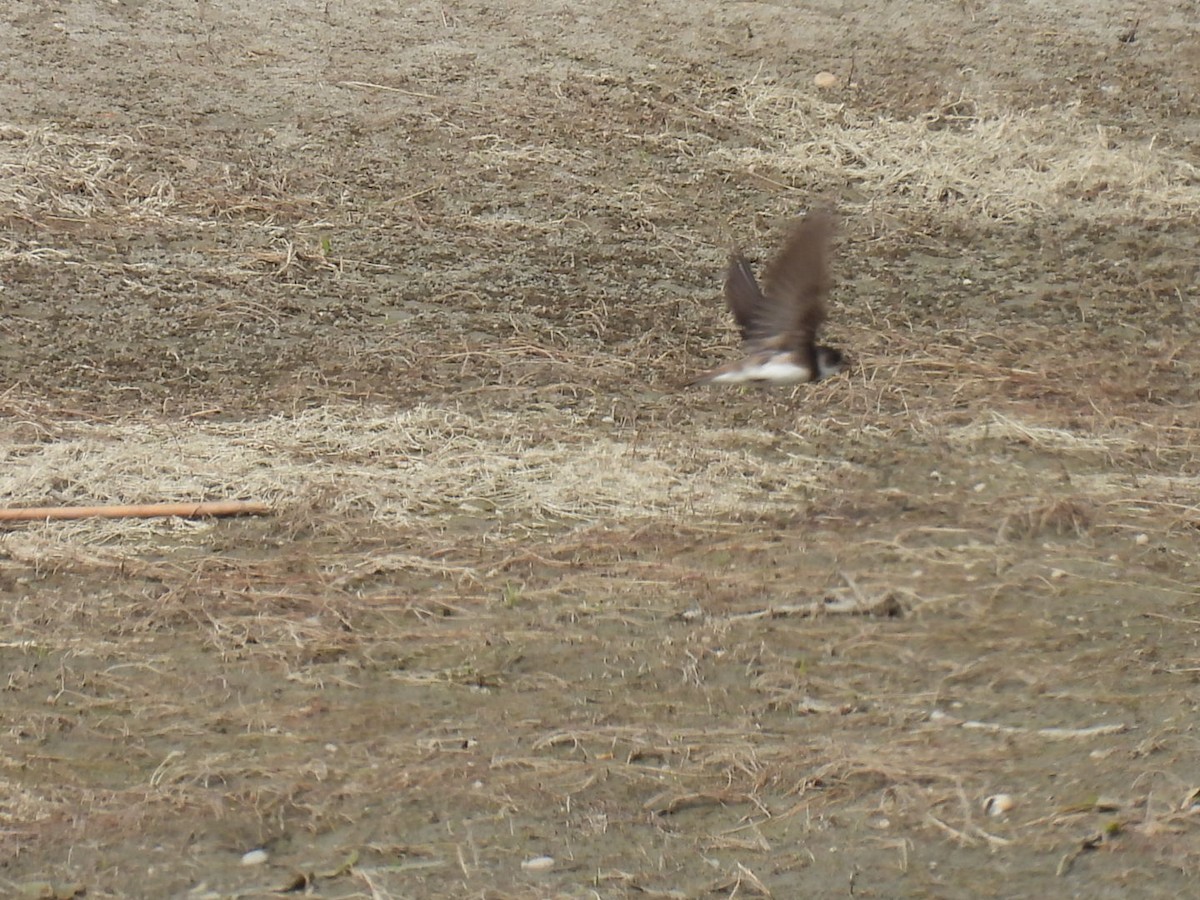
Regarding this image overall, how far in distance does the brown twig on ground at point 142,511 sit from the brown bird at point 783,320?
151 cm

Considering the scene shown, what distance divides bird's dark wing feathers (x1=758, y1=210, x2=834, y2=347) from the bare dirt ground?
58 cm

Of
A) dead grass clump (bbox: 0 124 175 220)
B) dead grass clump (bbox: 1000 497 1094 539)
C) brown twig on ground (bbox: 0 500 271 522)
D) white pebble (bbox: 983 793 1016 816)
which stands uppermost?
dead grass clump (bbox: 0 124 175 220)

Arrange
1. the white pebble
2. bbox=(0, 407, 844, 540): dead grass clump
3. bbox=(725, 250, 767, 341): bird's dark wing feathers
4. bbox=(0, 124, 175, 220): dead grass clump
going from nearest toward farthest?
1. the white pebble
2. bbox=(725, 250, 767, 341): bird's dark wing feathers
3. bbox=(0, 407, 844, 540): dead grass clump
4. bbox=(0, 124, 175, 220): dead grass clump

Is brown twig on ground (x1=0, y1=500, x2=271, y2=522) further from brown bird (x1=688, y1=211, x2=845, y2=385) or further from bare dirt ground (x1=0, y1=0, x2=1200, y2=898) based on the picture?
brown bird (x1=688, y1=211, x2=845, y2=385)

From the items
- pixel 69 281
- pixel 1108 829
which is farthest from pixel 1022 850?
pixel 69 281

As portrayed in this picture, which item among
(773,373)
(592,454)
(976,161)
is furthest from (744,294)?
(976,161)

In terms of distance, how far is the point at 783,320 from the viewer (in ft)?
15.6

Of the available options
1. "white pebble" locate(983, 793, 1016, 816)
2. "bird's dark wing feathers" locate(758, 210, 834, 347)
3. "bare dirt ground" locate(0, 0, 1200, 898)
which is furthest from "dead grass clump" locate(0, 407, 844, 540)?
"white pebble" locate(983, 793, 1016, 816)

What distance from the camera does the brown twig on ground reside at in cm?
481

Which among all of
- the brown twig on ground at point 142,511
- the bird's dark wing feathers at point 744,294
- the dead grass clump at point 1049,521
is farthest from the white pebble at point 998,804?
the brown twig on ground at point 142,511

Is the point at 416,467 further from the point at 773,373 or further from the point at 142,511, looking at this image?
the point at 773,373

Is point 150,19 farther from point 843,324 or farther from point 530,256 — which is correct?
point 843,324

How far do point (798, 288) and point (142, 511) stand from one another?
6.80 feet

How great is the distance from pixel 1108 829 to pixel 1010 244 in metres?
4.18
